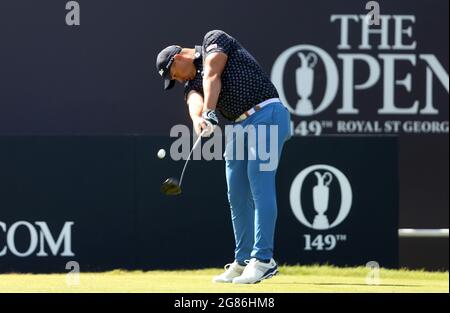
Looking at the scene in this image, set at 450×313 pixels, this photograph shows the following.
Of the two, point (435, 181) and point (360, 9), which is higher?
point (360, 9)

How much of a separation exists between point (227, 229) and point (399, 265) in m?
1.51

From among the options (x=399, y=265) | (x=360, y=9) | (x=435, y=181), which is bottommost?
(x=399, y=265)

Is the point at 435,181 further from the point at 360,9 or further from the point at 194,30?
the point at 194,30

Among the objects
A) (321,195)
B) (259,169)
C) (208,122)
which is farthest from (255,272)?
(321,195)

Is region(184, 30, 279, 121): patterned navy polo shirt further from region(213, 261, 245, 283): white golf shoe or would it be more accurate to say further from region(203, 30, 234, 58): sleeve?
region(213, 261, 245, 283): white golf shoe

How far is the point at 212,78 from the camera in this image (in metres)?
6.10

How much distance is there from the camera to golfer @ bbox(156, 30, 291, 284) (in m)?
6.12

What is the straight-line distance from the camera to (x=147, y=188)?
797 cm

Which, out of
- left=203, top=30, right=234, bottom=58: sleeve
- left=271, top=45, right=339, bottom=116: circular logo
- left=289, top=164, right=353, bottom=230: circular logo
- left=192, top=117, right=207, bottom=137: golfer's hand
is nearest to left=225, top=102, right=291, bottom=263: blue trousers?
A: left=192, top=117, right=207, bottom=137: golfer's hand

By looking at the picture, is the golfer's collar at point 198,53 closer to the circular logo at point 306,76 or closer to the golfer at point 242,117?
the golfer at point 242,117

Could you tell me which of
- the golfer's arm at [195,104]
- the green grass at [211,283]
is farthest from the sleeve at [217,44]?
the green grass at [211,283]

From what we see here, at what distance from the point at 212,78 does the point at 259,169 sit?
501 mm
